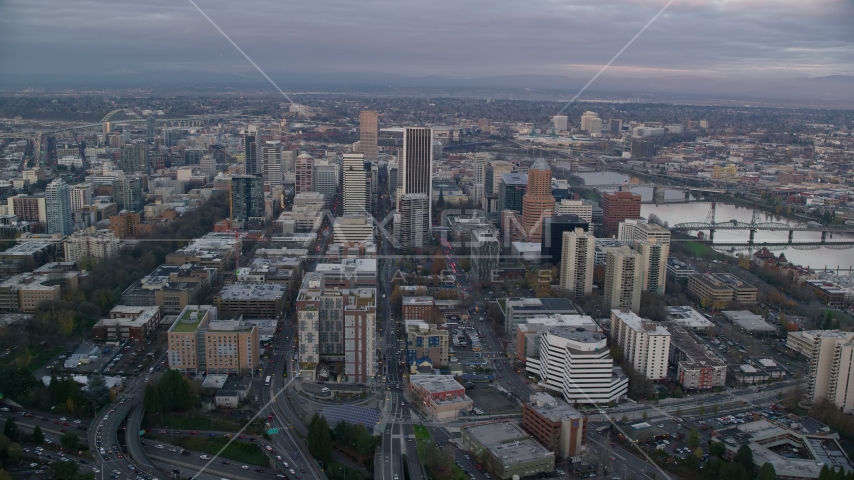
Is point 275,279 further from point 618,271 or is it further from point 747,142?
point 747,142

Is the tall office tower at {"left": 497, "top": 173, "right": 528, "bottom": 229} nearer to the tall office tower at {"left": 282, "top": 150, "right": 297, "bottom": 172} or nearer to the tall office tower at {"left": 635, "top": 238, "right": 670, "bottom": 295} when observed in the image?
the tall office tower at {"left": 635, "top": 238, "right": 670, "bottom": 295}

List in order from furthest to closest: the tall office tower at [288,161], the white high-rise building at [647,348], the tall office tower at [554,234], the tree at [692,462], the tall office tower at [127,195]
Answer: the tall office tower at [288,161] → the tall office tower at [127,195] → the tall office tower at [554,234] → the white high-rise building at [647,348] → the tree at [692,462]

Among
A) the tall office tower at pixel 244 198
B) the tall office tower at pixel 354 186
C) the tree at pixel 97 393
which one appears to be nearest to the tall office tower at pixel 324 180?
the tall office tower at pixel 354 186

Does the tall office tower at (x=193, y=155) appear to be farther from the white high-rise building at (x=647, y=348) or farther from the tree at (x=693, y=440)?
the tree at (x=693, y=440)

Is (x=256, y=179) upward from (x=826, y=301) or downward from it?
upward

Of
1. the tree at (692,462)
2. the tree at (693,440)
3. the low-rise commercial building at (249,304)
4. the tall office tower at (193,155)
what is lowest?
the tree at (692,462)

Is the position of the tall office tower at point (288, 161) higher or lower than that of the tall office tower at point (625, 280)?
higher

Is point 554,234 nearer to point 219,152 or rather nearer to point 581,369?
point 581,369

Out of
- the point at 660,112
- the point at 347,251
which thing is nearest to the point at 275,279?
the point at 347,251
